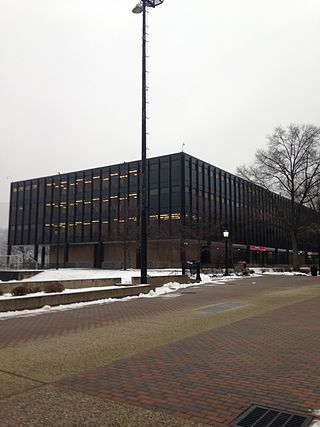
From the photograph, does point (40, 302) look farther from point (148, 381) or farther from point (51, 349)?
point (148, 381)

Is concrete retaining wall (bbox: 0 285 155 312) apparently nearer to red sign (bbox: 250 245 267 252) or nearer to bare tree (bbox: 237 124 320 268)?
bare tree (bbox: 237 124 320 268)

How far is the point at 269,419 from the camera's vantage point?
423cm

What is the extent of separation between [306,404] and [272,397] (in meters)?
0.39

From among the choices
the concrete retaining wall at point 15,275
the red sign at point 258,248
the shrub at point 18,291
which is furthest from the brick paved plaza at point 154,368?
the red sign at point 258,248

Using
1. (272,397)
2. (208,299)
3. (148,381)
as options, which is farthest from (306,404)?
(208,299)

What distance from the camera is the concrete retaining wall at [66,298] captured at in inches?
500

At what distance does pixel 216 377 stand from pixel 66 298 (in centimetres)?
1005

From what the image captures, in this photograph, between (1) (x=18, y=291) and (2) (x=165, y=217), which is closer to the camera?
(1) (x=18, y=291)

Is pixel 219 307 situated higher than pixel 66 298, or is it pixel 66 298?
pixel 66 298

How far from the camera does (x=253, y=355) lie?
6918mm

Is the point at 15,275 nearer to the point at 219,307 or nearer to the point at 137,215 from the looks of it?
the point at 137,215

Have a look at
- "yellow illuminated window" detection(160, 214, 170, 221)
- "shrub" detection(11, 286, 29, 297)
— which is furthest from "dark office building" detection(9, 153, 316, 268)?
"shrub" detection(11, 286, 29, 297)

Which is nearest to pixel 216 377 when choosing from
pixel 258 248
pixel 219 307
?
pixel 219 307

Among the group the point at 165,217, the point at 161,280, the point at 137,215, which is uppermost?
the point at 137,215
